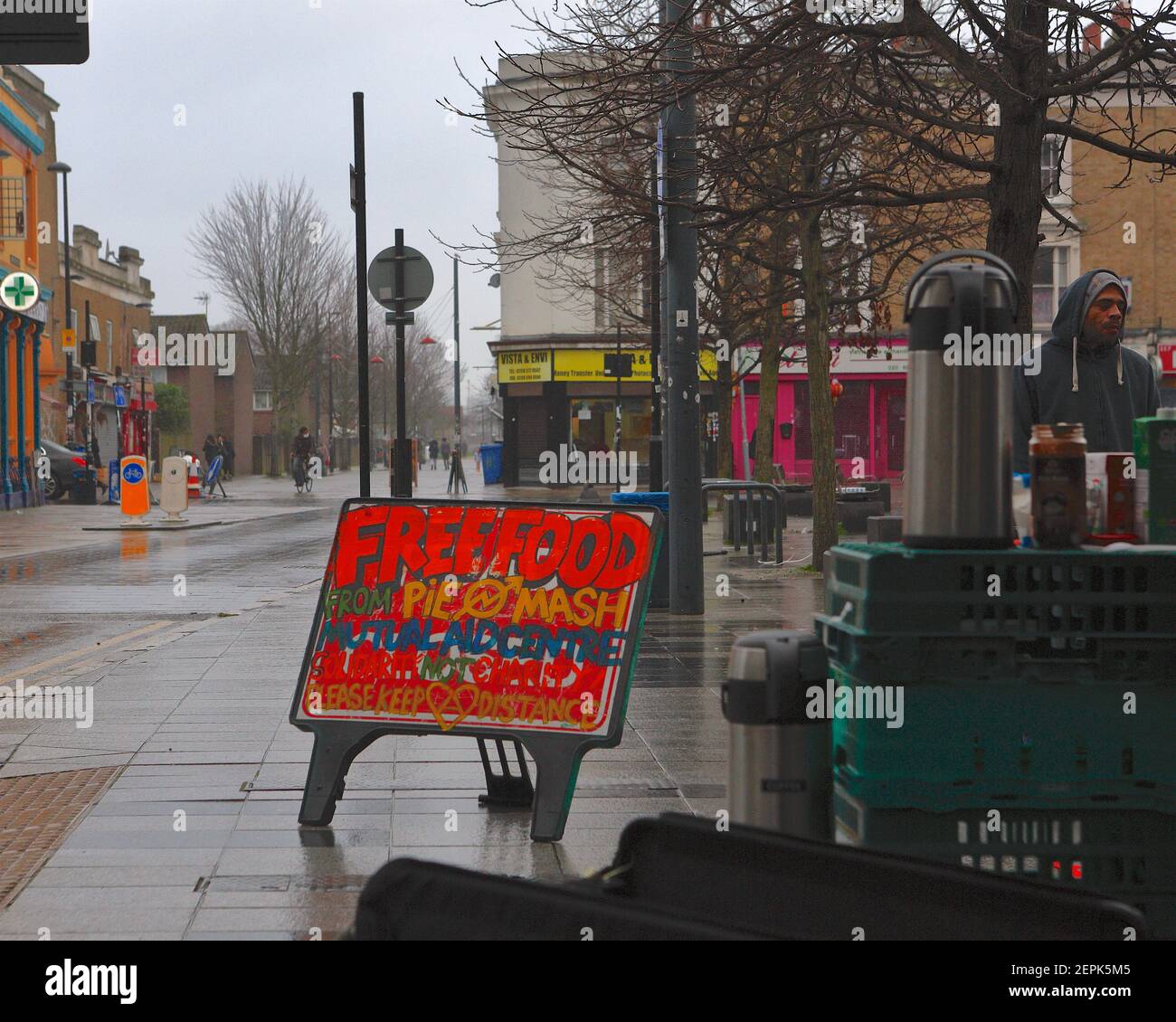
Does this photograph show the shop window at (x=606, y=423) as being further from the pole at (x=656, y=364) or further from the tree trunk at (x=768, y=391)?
the pole at (x=656, y=364)

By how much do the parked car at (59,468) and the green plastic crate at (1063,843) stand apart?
3987cm

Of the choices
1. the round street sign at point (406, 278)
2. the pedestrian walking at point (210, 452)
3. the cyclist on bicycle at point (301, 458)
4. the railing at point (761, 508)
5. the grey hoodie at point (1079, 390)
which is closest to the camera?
the grey hoodie at point (1079, 390)

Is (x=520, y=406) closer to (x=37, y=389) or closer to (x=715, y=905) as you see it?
(x=37, y=389)

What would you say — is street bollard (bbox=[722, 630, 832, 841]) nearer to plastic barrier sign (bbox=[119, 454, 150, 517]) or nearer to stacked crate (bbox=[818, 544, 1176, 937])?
stacked crate (bbox=[818, 544, 1176, 937])

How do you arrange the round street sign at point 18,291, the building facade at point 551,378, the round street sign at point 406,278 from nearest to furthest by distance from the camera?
the round street sign at point 406,278, the round street sign at point 18,291, the building facade at point 551,378

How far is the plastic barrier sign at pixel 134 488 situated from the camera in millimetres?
30281

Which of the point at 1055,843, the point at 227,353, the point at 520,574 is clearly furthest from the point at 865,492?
the point at 227,353

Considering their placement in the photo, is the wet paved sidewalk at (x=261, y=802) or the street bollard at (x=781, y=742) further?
the wet paved sidewalk at (x=261, y=802)

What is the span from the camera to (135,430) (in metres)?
54.1

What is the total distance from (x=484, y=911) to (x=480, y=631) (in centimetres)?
335

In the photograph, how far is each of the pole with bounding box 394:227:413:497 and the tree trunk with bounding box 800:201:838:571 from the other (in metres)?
4.57

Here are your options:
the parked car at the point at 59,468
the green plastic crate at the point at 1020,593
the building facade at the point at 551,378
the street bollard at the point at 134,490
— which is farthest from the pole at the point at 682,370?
the building facade at the point at 551,378

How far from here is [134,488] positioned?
30.3m

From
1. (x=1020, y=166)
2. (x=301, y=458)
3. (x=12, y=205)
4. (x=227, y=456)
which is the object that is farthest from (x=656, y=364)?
(x=227, y=456)
